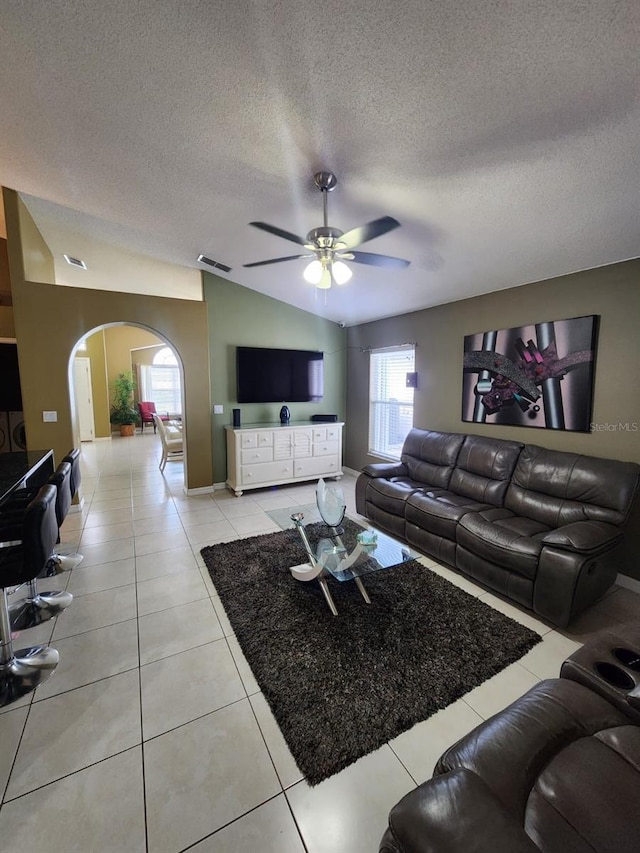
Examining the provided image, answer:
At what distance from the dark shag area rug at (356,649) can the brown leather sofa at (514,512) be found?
266mm

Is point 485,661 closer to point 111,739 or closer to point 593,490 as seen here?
point 593,490

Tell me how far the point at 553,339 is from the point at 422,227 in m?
1.51

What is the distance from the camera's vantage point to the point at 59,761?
1.45 metres

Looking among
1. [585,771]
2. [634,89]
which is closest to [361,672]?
[585,771]

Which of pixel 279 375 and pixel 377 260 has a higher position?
pixel 377 260

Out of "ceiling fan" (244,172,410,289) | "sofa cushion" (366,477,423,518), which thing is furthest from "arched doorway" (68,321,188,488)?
"ceiling fan" (244,172,410,289)

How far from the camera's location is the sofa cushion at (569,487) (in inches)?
97.3

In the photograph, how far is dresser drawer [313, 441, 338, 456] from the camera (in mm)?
5321

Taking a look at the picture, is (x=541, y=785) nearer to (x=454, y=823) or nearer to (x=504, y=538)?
(x=454, y=823)

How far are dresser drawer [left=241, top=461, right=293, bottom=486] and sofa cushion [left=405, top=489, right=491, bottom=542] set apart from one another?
2215mm

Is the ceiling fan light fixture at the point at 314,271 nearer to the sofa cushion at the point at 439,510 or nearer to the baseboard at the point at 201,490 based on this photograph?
the sofa cushion at the point at 439,510

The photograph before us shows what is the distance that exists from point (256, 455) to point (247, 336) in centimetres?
174

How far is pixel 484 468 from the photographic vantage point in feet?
11.0

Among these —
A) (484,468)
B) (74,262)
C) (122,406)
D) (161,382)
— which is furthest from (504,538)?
(161,382)
